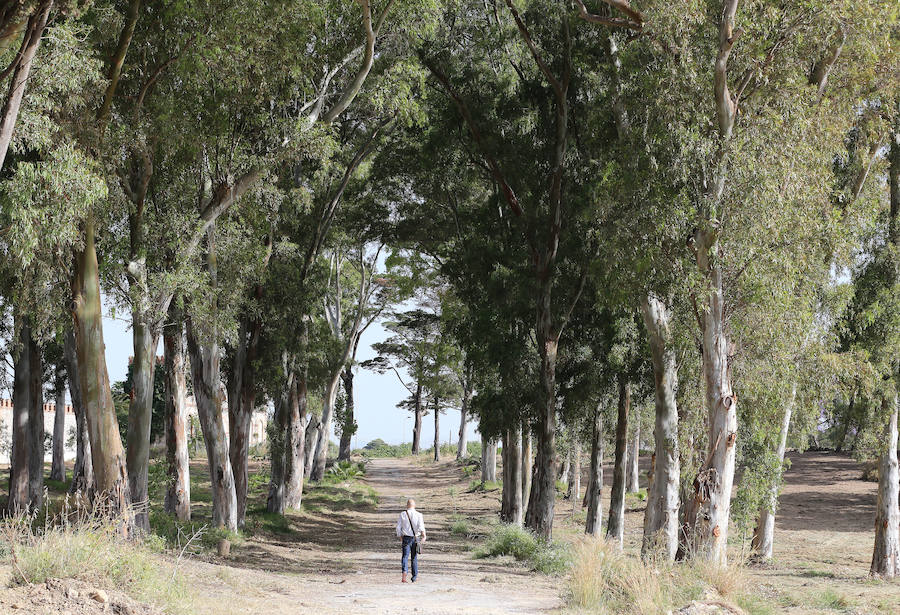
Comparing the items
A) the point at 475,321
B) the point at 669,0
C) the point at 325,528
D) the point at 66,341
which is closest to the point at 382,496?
the point at 325,528

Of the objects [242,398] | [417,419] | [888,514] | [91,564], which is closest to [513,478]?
[242,398]

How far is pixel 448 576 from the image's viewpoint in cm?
1753

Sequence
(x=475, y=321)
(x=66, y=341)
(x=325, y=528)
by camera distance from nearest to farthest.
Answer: (x=66, y=341)
(x=475, y=321)
(x=325, y=528)

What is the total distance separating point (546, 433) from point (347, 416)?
72.9ft

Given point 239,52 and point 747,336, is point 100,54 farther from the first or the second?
point 747,336

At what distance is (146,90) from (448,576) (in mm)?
11246

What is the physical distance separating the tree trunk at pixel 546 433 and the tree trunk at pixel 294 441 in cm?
807

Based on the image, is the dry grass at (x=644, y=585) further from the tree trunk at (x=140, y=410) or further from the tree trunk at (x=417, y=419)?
the tree trunk at (x=417, y=419)

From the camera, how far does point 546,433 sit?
21.8 metres

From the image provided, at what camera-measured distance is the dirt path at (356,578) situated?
41.1ft

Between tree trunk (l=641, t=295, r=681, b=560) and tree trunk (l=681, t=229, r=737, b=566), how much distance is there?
6.83 feet

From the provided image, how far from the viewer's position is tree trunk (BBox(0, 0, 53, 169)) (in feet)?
37.3

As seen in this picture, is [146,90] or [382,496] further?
[382,496]

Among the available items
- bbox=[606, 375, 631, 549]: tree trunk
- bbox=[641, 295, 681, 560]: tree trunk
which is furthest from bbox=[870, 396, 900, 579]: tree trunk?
bbox=[641, 295, 681, 560]: tree trunk
